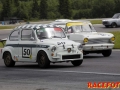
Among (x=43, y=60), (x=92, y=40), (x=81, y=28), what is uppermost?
(x=81, y=28)

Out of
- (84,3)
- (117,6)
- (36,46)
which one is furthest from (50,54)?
(84,3)

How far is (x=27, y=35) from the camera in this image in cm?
1836

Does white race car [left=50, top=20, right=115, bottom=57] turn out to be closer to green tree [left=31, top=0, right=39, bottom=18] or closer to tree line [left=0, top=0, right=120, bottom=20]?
tree line [left=0, top=0, right=120, bottom=20]

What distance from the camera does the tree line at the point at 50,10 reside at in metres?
108

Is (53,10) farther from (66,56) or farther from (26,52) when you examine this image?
(66,56)

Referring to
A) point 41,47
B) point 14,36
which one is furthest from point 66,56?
point 14,36

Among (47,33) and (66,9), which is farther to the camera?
(66,9)

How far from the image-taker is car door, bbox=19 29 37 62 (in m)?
17.8

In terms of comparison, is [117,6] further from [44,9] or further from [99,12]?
[44,9]

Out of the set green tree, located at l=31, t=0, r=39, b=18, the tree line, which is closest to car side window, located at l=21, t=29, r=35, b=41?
the tree line

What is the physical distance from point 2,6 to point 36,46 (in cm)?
9419

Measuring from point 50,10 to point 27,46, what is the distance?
9739 cm

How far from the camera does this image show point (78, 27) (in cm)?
2330

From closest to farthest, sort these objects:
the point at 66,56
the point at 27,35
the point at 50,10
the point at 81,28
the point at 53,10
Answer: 1. the point at 66,56
2. the point at 27,35
3. the point at 81,28
4. the point at 50,10
5. the point at 53,10
